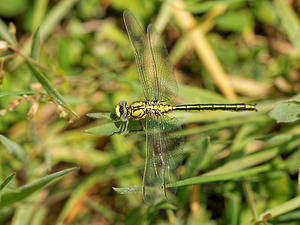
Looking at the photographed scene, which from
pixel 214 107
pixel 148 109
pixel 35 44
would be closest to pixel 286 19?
pixel 214 107

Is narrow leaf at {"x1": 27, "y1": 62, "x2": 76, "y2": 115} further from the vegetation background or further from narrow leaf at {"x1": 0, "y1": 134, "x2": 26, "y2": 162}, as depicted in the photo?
narrow leaf at {"x1": 0, "y1": 134, "x2": 26, "y2": 162}

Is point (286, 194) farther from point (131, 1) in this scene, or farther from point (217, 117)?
point (131, 1)

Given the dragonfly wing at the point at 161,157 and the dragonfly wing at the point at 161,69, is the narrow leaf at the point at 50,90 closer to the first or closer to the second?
the dragonfly wing at the point at 161,157

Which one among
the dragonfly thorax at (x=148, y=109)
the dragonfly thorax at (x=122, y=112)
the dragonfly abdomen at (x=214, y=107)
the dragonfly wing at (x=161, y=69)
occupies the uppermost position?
the dragonfly wing at (x=161, y=69)

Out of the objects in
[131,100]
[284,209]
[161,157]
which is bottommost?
[284,209]

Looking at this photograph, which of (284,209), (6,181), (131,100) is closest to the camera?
(6,181)

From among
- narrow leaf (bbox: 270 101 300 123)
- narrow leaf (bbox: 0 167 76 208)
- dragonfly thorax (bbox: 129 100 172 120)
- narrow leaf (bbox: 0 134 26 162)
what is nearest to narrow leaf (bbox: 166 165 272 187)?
narrow leaf (bbox: 270 101 300 123)

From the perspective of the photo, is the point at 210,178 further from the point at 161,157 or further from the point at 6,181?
the point at 6,181

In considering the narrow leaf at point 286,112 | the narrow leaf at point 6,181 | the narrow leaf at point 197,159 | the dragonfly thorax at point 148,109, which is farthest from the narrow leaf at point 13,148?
the narrow leaf at point 286,112
